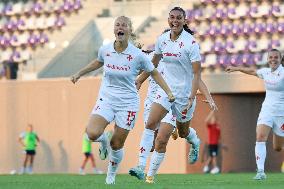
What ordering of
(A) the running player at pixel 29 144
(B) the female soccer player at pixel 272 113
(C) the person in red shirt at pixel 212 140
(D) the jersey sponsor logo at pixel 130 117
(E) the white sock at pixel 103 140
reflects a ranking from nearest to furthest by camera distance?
(D) the jersey sponsor logo at pixel 130 117, (E) the white sock at pixel 103 140, (B) the female soccer player at pixel 272 113, (C) the person in red shirt at pixel 212 140, (A) the running player at pixel 29 144

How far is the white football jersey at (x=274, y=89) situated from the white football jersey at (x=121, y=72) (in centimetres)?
403

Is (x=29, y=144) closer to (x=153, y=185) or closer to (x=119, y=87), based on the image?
(x=153, y=185)

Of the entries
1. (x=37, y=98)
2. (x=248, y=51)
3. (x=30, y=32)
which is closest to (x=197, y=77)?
(x=248, y=51)

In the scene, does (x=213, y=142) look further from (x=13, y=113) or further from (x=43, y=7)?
(x=43, y=7)

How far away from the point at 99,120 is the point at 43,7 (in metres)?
22.4

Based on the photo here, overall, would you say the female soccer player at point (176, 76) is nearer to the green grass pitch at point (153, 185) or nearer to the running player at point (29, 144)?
the green grass pitch at point (153, 185)

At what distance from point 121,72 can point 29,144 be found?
17427 millimetres

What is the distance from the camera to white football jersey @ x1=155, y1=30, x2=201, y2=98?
1388 cm

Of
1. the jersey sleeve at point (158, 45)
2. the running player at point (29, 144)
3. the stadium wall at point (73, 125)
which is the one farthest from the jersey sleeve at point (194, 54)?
the running player at point (29, 144)

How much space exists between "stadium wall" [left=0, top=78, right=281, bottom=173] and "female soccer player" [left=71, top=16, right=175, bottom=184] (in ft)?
45.9

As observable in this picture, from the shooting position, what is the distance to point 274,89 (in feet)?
55.5

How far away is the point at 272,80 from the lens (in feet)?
55.0

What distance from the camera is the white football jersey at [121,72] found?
1305 centimetres

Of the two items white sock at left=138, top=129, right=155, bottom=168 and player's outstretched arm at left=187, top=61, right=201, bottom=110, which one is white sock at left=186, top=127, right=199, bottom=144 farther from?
player's outstretched arm at left=187, top=61, right=201, bottom=110
